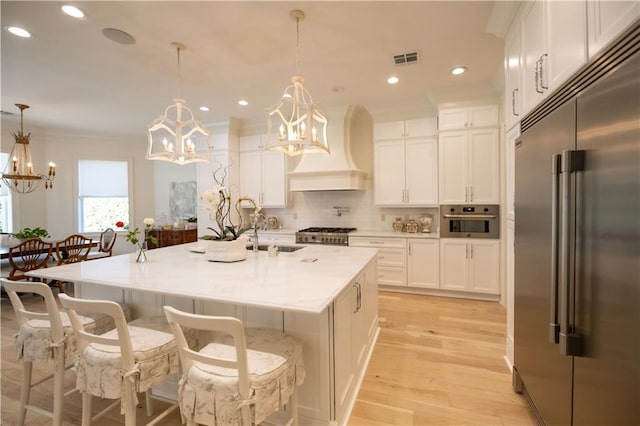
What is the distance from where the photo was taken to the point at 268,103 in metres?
4.32

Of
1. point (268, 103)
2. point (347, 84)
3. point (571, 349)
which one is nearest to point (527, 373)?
point (571, 349)

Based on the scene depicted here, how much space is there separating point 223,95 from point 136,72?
1039mm

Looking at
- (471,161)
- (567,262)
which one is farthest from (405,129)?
(567,262)

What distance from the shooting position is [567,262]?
1244 mm

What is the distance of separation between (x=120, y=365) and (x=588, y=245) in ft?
7.07

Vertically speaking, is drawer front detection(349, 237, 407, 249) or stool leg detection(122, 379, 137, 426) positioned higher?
drawer front detection(349, 237, 407, 249)

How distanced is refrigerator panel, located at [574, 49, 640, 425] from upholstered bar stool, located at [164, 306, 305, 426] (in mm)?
1240

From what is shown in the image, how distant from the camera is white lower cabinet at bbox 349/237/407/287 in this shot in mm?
4320

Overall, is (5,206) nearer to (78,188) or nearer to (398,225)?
(78,188)

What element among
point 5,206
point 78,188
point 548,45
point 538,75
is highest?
point 548,45

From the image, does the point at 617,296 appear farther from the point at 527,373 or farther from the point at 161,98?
the point at 161,98

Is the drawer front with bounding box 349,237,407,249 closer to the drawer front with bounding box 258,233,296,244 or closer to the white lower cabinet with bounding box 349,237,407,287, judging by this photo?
the white lower cabinet with bounding box 349,237,407,287

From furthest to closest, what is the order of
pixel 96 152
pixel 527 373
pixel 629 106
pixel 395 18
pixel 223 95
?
pixel 96 152 < pixel 223 95 < pixel 395 18 < pixel 527 373 < pixel 629 106

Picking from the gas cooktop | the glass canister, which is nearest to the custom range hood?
the gas cooktop
